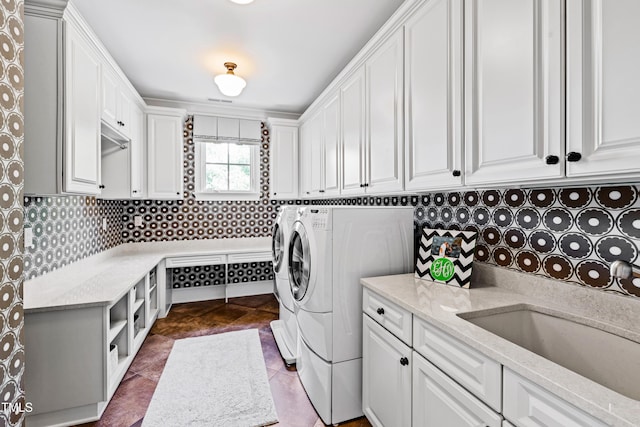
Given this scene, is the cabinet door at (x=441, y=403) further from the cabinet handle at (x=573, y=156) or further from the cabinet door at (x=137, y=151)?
the cabinet door at (x=137, y=151)

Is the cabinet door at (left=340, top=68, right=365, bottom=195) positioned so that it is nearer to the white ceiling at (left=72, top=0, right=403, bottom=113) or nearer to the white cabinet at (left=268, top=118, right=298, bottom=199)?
the white ceiling at (left=72, top=0, right=403, bottom=113)

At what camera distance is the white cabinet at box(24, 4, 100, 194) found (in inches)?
Answer: 60.5

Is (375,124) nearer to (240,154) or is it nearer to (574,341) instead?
(574,341)

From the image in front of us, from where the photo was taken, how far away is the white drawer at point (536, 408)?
676 millimetres

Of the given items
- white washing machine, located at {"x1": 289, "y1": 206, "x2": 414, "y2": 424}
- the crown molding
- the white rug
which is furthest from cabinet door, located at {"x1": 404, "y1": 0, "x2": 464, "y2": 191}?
the crown molding

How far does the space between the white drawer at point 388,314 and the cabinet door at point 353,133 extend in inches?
34.2

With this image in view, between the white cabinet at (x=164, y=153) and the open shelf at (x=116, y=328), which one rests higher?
the white cabinet at (x=164, y=153)

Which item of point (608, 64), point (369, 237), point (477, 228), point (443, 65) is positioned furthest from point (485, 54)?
point (369, 237)

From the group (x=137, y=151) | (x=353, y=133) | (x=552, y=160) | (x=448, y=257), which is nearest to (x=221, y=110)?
(x=137, y=151)

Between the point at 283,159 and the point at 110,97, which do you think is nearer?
the point at 110,97

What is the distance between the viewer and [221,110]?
3.73 meters

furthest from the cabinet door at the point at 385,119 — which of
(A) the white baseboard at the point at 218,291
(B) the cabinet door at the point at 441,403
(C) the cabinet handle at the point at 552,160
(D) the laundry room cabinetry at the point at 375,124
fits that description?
(A) the white baseboard at the point at 218,291

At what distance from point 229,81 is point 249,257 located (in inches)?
78.8

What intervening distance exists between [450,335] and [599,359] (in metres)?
0.54
